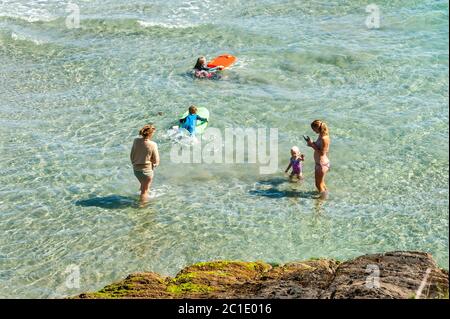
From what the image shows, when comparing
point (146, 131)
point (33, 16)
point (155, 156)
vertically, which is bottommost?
point (155, 156)

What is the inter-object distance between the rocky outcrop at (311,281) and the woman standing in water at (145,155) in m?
4.10

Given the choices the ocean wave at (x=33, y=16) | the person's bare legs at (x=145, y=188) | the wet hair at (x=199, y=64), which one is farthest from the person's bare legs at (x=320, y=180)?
the ocean wave at (x=33, y=16)

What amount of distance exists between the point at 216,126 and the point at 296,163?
3989 mm

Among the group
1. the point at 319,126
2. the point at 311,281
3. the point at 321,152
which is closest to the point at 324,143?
the point at 321,152

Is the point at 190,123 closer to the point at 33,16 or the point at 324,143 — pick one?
→ the point at 324,143

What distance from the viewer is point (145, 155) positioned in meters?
14.0

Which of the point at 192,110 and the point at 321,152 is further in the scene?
the point at 192,110

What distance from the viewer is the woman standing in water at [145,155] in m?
13.8

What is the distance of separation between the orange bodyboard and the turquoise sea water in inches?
13.4

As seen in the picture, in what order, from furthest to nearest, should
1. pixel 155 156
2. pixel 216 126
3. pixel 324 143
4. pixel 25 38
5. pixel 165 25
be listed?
pixel 165 25, pixel 25 38, pixel 216 126, pixel 324 143, pixel 155 156

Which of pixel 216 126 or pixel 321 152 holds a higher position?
pixel 216 126

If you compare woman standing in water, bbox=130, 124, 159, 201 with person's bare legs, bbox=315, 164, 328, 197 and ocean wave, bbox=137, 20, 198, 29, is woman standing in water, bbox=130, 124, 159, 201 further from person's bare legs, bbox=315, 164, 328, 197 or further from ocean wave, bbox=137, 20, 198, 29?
ocean wave, bbox=137, 20, 198, 29

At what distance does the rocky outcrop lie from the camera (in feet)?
25.7
